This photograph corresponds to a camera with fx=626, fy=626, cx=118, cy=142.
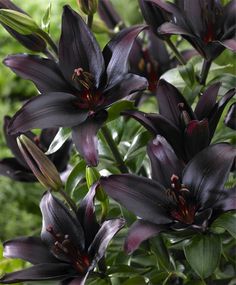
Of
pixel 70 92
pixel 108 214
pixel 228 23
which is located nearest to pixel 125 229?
pixel 108 214

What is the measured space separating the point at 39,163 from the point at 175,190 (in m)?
0.15

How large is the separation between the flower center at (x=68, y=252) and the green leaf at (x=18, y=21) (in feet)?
0.72

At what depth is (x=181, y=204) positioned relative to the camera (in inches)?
25.5

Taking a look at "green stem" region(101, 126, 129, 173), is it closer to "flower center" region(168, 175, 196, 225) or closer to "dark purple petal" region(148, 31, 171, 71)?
"flower center" region(168, 175, 196, 225)

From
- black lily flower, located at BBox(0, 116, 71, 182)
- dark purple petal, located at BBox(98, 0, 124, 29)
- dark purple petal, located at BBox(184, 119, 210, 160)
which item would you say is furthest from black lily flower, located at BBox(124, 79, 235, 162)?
dark purple petal, located at BBox(98, 0, 124, 29)

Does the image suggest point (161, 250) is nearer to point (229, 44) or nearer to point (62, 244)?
point (62, 244)

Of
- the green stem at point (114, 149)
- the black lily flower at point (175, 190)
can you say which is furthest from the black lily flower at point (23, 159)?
the black lily flower at point (175, 190)

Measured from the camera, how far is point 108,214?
0.73m

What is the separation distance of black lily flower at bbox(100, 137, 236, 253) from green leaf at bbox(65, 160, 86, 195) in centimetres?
12

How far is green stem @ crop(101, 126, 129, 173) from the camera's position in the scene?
2.31 ft

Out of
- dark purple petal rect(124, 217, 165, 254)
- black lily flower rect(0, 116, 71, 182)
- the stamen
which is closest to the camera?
dark purple petal rect(124, 217, 165, 254)

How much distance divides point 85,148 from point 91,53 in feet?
0.41

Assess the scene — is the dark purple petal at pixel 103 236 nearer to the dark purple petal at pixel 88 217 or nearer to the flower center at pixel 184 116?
the dark purple petal at pixel 88 217

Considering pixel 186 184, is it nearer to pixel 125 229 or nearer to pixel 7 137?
pixel 125 229
